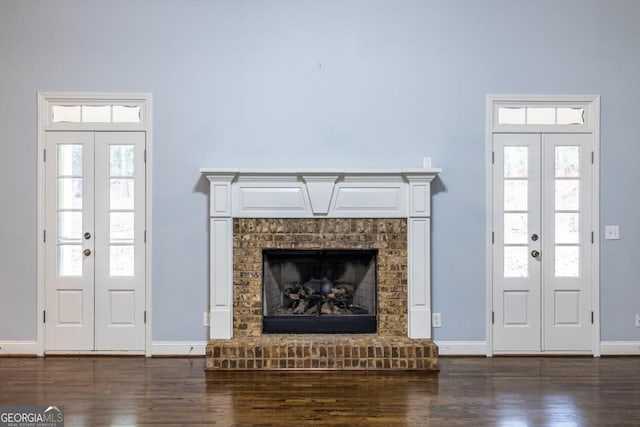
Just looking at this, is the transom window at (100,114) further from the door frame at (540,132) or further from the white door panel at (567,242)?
the white door panel at (567,242)

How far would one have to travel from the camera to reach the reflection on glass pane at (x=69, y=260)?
3965mm

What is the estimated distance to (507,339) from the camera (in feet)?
13.0

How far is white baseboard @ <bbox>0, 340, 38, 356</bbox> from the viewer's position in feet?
12.9

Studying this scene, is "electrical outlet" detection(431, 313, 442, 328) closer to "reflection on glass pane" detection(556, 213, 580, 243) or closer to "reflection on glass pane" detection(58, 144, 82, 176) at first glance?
"reflection on glass pane" detection(556, 213, 580, 243)

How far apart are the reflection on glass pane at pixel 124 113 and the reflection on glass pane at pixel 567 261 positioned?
13.1 ft

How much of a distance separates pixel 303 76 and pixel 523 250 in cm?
252

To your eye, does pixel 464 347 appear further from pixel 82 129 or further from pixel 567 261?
pixel 82 129

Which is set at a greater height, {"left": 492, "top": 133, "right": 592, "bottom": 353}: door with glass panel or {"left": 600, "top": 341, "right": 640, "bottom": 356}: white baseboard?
{"left": 492, "top": 133, "right": 592, "bottom": 353}: door with glass panel

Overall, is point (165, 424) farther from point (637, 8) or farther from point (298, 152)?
point (637, 8)

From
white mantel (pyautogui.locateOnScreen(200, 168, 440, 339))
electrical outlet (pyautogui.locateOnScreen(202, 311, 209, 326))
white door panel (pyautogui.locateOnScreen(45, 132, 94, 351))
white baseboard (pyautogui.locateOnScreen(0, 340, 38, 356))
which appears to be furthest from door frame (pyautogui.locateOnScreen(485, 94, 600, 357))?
white baseboard (pyautogui.locateOnScreen(0, 340, 38, 356))

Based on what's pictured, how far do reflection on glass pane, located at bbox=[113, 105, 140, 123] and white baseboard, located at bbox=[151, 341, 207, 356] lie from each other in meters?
2.01

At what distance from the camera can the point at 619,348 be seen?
396cm

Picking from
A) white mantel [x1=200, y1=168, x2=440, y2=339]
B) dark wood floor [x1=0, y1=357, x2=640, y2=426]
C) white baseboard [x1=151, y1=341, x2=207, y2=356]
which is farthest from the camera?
white baseboard [x1=151, y1=341, x2=207, y2=356]

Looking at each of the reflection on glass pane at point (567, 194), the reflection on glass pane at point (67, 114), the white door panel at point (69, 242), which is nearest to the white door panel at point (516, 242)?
the reflection on glass pane at point (567, 194)
